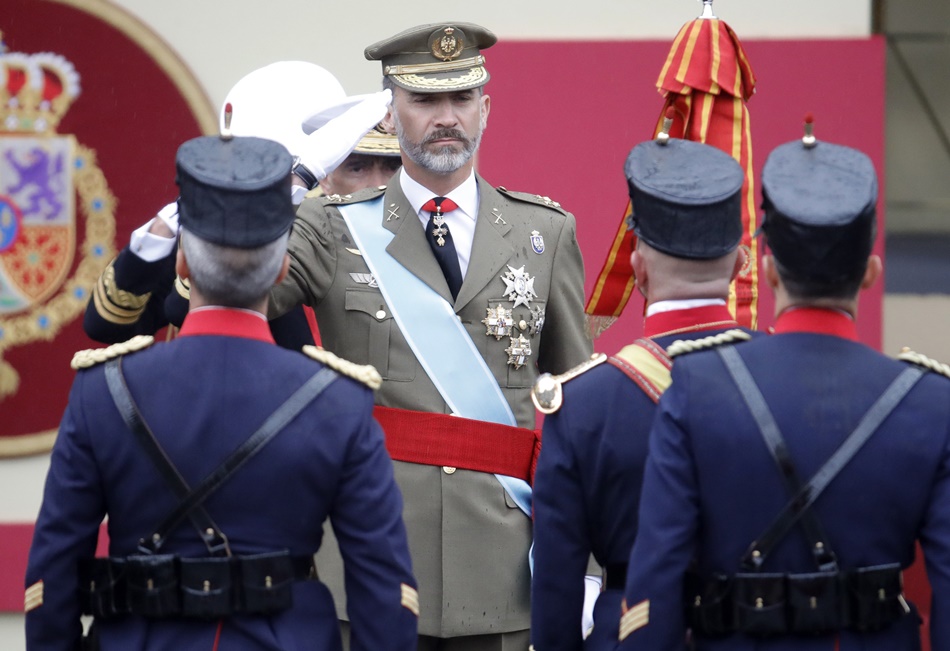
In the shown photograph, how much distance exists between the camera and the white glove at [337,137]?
3.68 m

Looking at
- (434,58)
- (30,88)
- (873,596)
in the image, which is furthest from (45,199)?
(873,596)

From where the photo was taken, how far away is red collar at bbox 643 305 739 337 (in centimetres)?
289

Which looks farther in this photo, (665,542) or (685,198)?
(685,198)

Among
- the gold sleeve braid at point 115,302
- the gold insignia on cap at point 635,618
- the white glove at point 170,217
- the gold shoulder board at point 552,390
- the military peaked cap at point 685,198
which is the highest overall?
the military peaked cap at point 685,198

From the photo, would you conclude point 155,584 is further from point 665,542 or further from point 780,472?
point 780,472

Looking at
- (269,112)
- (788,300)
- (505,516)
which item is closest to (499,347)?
(505,516)

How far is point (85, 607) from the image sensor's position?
2789mm

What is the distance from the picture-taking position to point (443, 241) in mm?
3875

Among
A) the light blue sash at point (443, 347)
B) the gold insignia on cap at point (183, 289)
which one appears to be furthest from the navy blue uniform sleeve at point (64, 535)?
the light blue sash at point (443, 347)

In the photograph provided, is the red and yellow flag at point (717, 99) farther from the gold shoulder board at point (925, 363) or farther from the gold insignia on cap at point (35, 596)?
the gold insignia on cap at point (35, 596)

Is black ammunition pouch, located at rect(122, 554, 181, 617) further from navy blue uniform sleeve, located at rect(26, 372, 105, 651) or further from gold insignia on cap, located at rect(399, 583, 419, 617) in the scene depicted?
gold insignia on cap, located at rect(399, 583, 419, 617)

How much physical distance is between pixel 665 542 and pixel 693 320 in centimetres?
49

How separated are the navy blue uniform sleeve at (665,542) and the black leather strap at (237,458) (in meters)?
0.60

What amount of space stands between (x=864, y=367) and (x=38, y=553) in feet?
4.69
